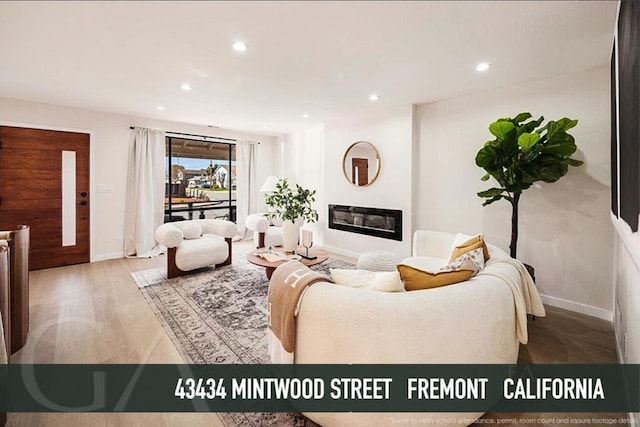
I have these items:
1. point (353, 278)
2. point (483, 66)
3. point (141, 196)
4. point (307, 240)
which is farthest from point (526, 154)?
point (141, 196)

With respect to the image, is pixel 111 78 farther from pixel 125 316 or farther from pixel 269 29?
pixel 125 316

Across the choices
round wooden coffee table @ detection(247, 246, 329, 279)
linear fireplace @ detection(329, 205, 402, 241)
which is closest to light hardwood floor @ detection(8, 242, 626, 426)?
round wooden coffee table @ detection(247, 246, 329, 279)

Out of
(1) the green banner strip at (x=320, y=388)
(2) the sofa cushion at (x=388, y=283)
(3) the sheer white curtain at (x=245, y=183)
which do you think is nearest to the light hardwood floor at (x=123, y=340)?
(1) the green banner strip at (x=320, y=388)

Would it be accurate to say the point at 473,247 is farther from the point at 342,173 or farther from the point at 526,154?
the point at 342,173

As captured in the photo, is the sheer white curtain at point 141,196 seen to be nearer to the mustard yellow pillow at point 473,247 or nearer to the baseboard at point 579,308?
the mustard yellow pillow at point 473,247

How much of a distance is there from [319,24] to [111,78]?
2617mm

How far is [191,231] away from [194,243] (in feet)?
0.96

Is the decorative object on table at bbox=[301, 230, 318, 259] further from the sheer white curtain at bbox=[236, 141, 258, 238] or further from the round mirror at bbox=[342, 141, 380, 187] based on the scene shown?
the sheer white curtain at bbox=[236, 141, 258, 238]

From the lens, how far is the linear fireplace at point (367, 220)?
451 cm

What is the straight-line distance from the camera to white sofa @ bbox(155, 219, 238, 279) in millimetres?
3820

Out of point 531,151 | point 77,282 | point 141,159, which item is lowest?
point 77,282

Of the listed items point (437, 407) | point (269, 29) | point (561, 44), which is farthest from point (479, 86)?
point (437, 407)

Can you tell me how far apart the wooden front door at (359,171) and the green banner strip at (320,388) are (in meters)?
3.39

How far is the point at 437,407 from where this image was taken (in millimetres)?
1340
